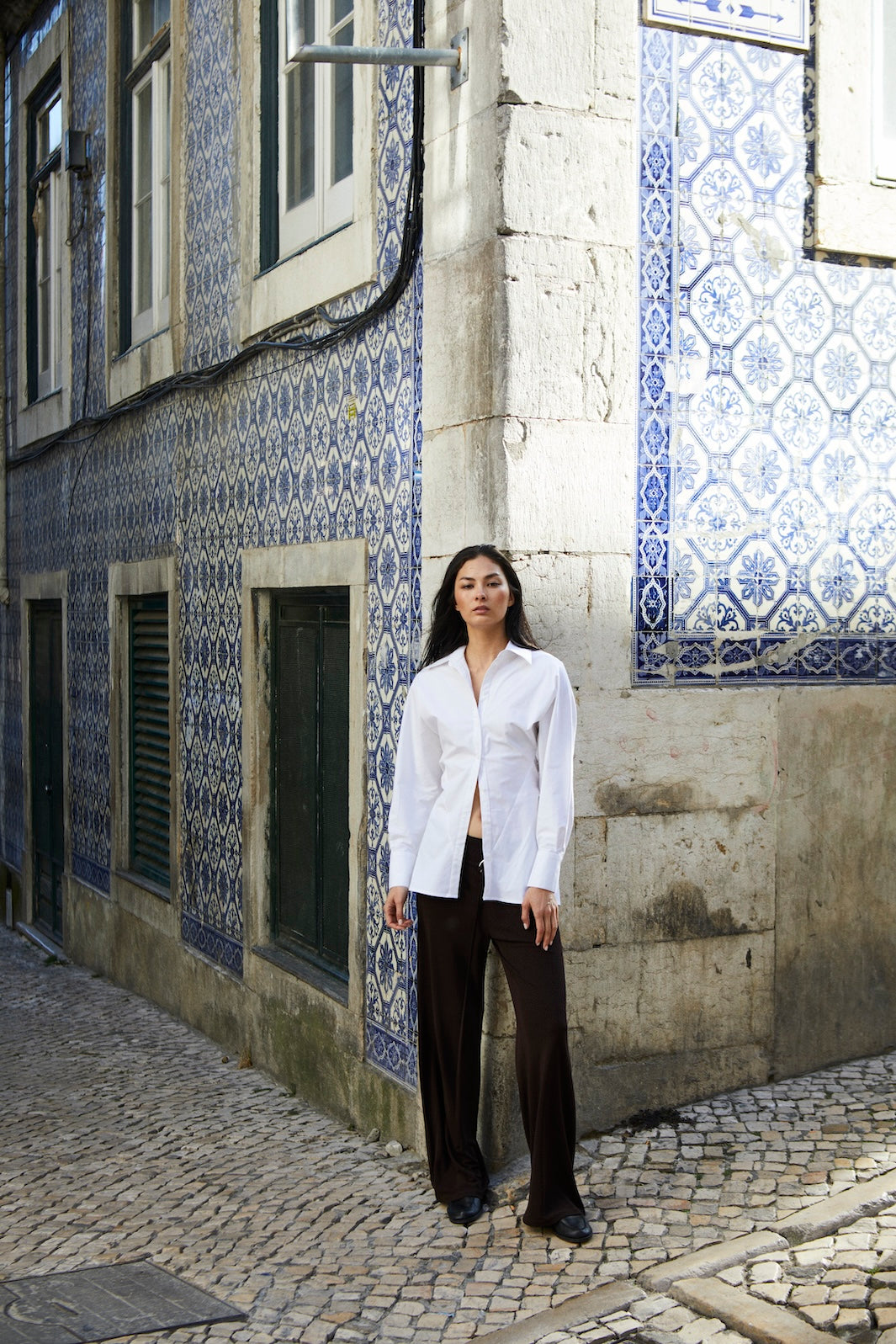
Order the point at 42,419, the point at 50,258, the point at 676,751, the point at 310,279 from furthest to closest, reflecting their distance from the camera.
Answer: the point at 50,258 → the point at 42,419 → the point at 310,279 → the point at 676,751

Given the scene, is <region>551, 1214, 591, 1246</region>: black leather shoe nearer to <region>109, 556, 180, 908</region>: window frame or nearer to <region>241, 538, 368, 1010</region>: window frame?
<region>241, 538, 368, 1010</region>: window frame

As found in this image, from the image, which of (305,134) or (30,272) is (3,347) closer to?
(30,272)

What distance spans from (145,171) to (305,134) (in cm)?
274

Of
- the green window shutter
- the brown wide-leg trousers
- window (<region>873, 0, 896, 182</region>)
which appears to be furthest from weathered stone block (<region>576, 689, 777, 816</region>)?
the green window shutter

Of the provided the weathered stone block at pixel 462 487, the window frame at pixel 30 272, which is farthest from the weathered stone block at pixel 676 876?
the window frame at pixel 30 272

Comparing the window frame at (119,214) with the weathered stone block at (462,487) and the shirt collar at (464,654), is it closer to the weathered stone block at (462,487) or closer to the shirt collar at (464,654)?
the weathered stone block at (462,487)

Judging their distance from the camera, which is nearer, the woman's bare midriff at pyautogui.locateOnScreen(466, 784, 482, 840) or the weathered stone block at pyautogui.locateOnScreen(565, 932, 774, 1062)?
the woman's bare midriff at pyautogui.locateOnScreen(466, 784, 482, 840)

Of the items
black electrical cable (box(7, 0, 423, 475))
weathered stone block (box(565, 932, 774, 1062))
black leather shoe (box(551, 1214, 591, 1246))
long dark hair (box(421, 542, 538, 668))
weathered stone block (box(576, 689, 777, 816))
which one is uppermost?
black electrical cable (box(7, 0, 423, 475))

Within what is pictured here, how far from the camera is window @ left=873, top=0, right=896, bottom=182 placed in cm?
512

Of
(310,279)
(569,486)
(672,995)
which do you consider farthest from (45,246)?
(672,995)

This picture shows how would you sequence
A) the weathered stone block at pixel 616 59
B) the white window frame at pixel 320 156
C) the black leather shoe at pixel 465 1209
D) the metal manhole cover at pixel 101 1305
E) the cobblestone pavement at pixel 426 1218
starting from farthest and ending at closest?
the white window frame at pixel 320 156 → the weathered stone block at pixel 616 59 → the black leather shoe at pixel 465 1209 → the metal manhole cover at pixel 101 1305 → the cobblestone pavement at pixel 426 1218

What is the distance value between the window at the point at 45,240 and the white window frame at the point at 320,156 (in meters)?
4.26

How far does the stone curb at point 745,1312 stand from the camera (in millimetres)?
3354

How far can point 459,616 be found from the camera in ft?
14.4
